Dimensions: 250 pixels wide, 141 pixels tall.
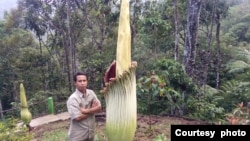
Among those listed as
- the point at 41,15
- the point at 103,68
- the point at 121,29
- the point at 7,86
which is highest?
the point at 41,15

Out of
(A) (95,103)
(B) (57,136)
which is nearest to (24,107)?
(B) (57,136)

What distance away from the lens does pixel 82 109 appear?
2775 mm

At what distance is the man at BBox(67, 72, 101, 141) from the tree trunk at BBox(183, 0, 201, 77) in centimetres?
305

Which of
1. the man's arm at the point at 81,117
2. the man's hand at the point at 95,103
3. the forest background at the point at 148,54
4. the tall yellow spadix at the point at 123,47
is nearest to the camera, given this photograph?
the tall yellow spadix at the point at 123,47

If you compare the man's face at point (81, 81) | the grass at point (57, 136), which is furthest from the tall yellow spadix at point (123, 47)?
the grass at point (57, 136)

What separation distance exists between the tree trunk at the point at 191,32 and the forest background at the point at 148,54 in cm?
2

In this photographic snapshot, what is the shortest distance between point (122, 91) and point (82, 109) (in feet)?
1.95

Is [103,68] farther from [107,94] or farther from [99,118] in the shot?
[107,94]

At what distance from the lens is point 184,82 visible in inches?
196

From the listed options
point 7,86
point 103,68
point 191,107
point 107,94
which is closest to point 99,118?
point 191,107

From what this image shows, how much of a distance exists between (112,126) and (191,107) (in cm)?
323

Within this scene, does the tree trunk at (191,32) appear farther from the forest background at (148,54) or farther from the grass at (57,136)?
the grass at (57,136)

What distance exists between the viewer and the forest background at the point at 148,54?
197 inches

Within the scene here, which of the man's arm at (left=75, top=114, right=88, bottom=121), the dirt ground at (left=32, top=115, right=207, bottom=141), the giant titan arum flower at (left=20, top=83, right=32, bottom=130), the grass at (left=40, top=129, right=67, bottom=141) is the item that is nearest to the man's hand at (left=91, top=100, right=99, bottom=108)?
the man's arm at (left=75, top=114, right=88, bottom=121)
